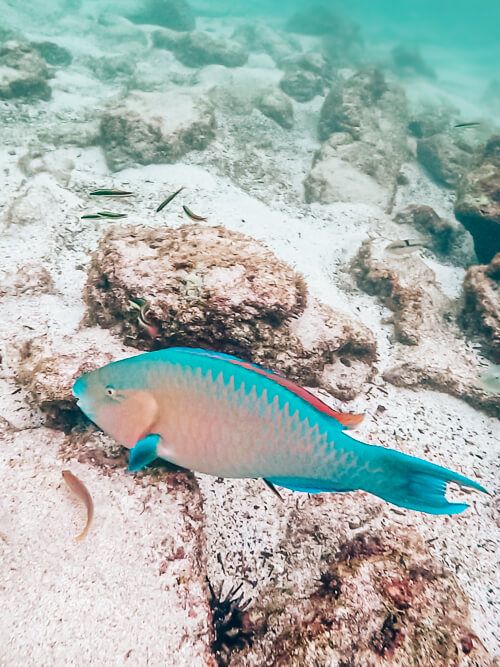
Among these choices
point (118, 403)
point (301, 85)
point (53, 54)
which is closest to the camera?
point (118, 403)

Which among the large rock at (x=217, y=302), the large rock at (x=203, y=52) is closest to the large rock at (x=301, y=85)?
the large rock at (x=203, y=52)

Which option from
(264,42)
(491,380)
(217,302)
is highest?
(264,42)

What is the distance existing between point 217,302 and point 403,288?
3.60 meters

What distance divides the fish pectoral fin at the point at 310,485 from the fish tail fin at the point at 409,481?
0.11 metres

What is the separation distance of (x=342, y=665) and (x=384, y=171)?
1011cm

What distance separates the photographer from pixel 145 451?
1.35 metres

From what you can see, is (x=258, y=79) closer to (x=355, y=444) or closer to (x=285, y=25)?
(x=355, y=444)

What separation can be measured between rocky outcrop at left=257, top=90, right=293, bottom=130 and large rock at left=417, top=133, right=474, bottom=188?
13.4ft

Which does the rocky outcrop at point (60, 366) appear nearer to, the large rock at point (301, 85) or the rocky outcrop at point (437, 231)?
the rocky outcrop at point (437, 231)

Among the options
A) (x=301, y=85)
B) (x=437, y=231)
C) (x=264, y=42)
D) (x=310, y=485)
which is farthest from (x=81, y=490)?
(x=264, y=42)

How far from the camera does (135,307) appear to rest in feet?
10.6

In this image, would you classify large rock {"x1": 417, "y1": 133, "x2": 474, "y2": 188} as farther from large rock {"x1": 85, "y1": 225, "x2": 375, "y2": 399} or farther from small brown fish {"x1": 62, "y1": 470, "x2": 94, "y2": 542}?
small brown fish {"x1": 62, "y1": 470, "x2": 94, "y2": 542}

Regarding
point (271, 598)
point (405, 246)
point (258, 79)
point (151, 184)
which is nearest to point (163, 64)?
point (258, 79)

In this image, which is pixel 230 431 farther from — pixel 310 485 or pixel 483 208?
pixel 483 208
